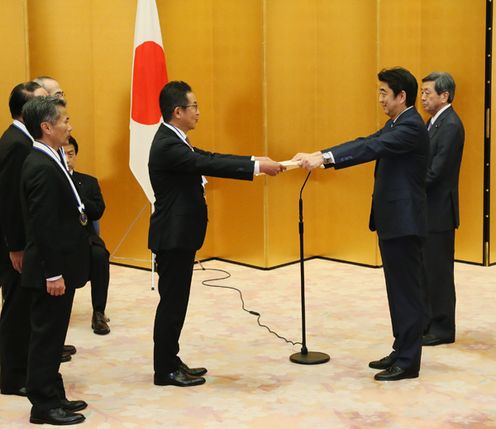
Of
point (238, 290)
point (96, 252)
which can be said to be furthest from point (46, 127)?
point (238, 290)

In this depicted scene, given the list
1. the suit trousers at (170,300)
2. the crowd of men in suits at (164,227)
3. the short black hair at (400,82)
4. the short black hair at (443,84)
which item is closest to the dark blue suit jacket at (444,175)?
the short black hair at (443,84)

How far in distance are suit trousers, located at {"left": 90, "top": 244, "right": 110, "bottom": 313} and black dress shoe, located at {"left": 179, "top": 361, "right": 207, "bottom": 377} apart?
117 cm

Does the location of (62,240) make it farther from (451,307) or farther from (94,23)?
(94,23)

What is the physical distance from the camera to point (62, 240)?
139 inches

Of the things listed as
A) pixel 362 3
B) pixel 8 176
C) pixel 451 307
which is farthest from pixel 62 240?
pixel 362 3

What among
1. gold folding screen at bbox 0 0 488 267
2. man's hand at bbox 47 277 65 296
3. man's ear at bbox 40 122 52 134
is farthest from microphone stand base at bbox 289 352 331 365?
gold folding screen at bbox 0 0 488 267

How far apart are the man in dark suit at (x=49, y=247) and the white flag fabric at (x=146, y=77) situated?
116 inches

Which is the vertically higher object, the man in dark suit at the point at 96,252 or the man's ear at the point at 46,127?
the man's ear at the point at 46,127

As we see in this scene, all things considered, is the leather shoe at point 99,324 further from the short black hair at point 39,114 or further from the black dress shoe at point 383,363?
the short black hair at point 39,114

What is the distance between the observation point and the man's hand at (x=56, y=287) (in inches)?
138

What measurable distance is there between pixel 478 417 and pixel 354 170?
373 centimetres

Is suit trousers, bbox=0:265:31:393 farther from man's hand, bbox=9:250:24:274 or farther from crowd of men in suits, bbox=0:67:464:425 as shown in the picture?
man's hand, bbox=9:250:24:274

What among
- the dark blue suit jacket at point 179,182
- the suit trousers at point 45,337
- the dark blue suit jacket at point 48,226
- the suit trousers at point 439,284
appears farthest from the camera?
the suit trousers at point 439,284

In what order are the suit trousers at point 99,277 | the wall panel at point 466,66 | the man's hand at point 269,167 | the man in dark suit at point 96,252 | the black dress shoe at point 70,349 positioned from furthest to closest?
the wall panel at point 466,66 → the suit trousers at point 99,277 → the man in dark suit at point 96,252 → the black dress shoe at point 70,349 → the man's hand at point 269,167
